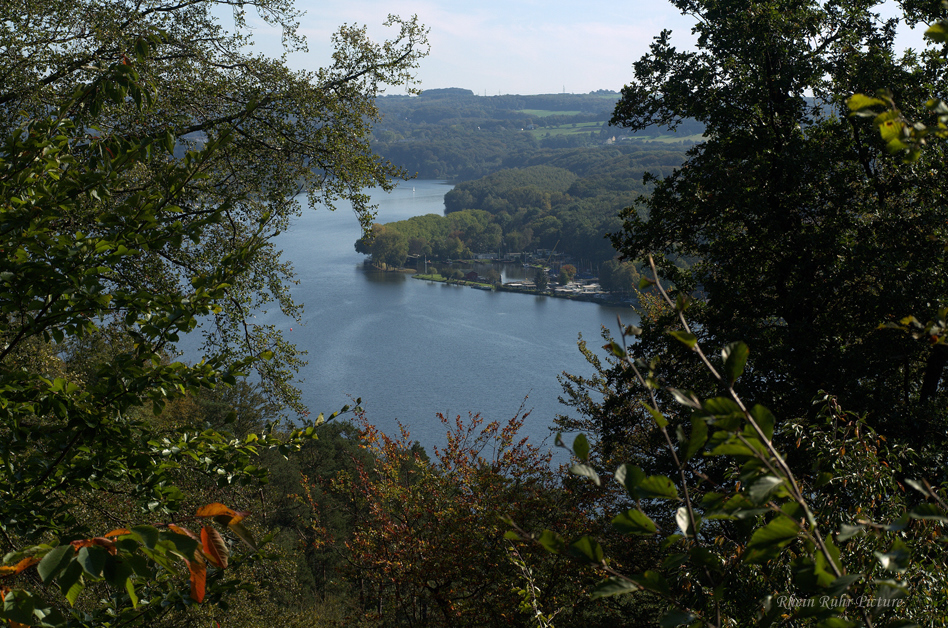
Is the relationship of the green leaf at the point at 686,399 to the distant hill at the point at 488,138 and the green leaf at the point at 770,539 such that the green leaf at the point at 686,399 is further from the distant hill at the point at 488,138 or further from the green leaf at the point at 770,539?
the distant hill at the point at 488,138

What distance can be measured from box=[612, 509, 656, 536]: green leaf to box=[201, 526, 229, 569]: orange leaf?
2.76 feet

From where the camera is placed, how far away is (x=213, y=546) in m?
1.38

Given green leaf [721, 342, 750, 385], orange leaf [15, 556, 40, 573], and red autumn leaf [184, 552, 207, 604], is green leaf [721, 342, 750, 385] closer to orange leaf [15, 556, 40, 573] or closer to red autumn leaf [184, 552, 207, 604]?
red autumn leaf [184, 552, 207, 604]

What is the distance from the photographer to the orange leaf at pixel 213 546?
4.43 feet

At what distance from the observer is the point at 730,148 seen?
7234 mm

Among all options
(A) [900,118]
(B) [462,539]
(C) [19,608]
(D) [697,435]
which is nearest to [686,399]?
(D) [697,435]

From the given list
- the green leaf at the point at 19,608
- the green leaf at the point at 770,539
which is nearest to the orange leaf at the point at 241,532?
the green leaf at the point at 19,608

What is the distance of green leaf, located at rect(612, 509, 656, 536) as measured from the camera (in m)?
1.14

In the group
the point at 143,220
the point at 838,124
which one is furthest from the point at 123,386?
the point at 838,124

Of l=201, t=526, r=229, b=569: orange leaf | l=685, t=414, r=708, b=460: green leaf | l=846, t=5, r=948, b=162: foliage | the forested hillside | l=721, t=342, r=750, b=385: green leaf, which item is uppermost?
l=846, t=5, r=948, b=162: foliage

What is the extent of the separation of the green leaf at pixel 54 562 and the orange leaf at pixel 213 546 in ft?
0.81

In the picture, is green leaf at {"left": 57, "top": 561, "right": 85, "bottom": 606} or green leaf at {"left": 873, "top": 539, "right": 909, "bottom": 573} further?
green leaf at {"left": 57, "top": 561, "right": 85, "bottom": 606}

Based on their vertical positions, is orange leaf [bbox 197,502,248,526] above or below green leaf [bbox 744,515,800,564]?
below

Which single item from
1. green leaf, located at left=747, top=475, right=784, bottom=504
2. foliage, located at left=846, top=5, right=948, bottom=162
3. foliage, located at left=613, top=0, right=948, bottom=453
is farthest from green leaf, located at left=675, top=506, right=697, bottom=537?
foliage, located at left=613, top=0, right=948, bottom=453
